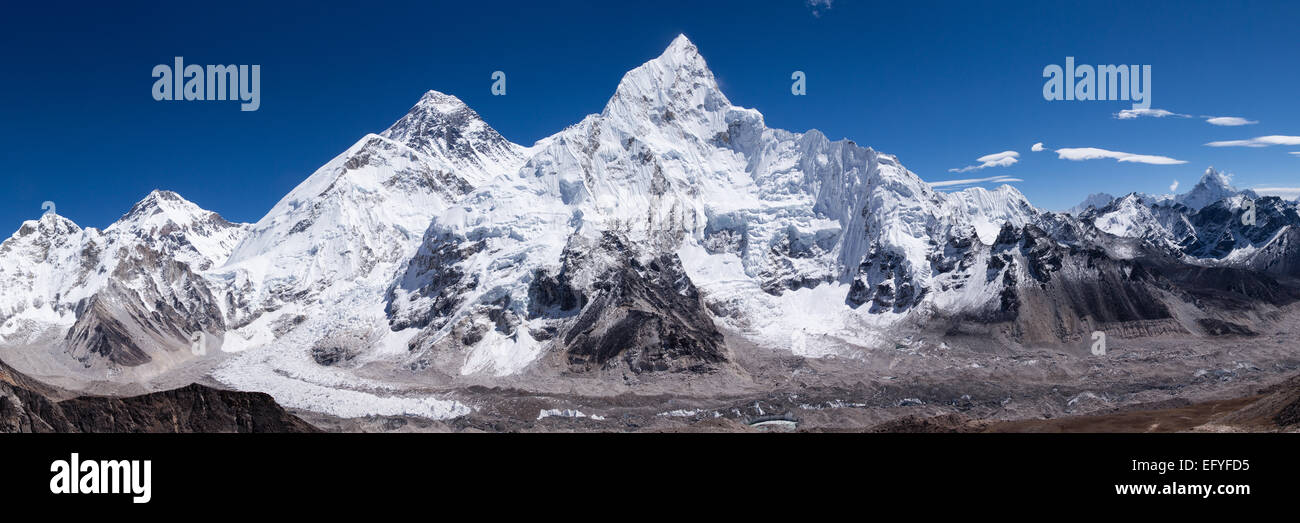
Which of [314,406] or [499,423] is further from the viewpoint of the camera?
[314,406]
